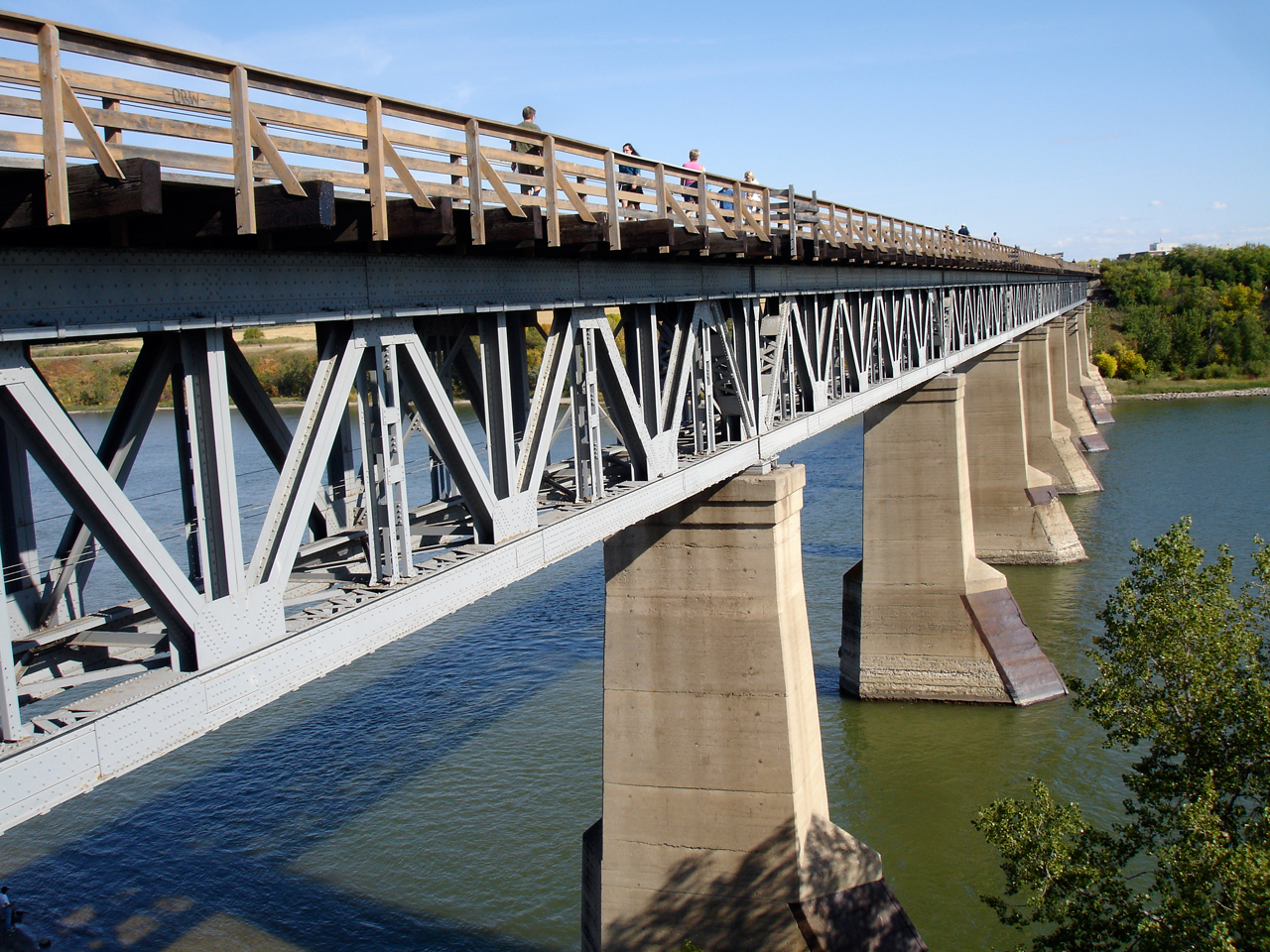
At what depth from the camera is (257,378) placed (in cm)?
725

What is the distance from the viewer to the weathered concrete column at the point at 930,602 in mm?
24391

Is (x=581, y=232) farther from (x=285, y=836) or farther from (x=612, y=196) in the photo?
(x=285, y=836)

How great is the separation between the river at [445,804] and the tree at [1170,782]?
549 cm

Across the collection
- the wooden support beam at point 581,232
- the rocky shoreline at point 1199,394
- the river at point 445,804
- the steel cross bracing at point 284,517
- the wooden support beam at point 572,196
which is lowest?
the river at point 445,804

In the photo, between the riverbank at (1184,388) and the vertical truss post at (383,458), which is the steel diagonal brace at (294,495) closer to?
the vertical truss post at (383,458)

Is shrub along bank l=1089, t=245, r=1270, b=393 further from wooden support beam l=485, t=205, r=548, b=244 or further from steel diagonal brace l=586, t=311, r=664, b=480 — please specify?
wooden support beam l=485, t=205, r=548, b=244

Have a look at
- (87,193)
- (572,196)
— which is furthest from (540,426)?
(87,193)

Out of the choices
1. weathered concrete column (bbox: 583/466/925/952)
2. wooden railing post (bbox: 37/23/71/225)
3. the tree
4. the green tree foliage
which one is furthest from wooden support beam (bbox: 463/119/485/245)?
the green tree foliage

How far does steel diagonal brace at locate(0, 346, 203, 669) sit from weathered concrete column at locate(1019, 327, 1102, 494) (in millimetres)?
46293

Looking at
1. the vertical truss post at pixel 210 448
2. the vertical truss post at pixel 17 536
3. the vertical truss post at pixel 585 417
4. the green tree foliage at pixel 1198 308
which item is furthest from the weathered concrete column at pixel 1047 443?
the green tree foliage at pixel 1198 308

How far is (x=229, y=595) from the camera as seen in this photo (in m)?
6.20

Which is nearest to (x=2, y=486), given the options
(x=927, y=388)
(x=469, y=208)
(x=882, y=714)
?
(x=469, y=208)

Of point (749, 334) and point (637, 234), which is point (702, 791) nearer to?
point (749, 334)

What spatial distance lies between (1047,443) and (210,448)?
1838 inches
